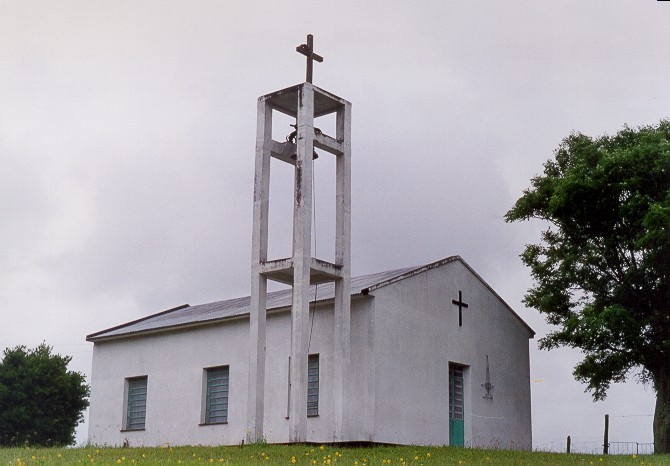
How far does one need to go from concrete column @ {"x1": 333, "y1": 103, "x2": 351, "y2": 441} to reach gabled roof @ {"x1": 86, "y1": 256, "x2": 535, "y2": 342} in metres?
0.67

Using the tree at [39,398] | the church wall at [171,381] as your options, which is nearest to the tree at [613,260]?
the church wall at [171,381]

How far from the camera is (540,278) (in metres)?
32.4

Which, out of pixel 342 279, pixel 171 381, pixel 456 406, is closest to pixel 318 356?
pixel 342 279

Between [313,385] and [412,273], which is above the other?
[412,273]

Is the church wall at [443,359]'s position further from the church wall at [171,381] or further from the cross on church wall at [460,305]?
the church wall at [171,381]

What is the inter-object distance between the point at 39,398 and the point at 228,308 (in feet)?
78.0

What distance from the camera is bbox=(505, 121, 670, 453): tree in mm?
28906

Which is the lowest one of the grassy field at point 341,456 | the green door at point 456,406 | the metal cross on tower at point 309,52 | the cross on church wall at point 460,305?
the grassy field at point 341,456

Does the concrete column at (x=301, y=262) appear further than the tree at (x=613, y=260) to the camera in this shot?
No

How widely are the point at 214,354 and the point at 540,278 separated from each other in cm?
1106

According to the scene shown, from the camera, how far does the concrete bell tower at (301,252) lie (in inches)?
984

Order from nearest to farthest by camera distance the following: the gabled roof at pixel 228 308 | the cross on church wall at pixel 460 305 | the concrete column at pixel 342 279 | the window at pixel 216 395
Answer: the concrete column at pixel 342 279 < the gabled roof at pixel 228 308 < the cross on church wall at pixel 460 305 < the window at pixel 216 395

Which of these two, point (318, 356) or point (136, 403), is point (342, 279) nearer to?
point (318, 356)

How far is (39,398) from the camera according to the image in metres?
52.3
